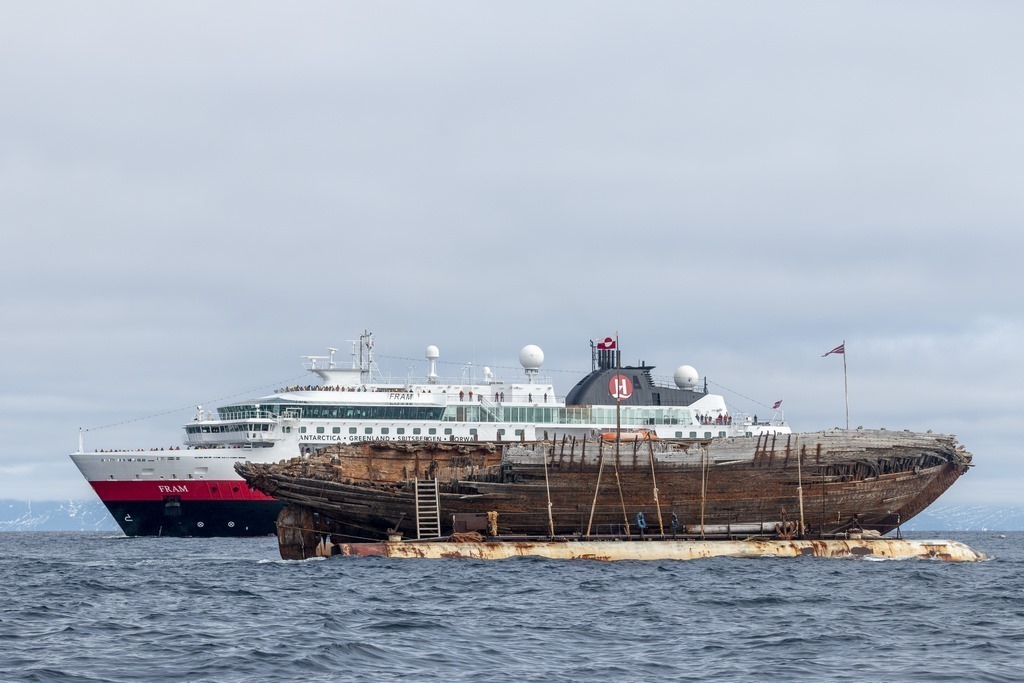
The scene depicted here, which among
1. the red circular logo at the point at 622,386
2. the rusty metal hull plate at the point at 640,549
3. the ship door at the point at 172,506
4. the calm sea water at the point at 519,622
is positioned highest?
the red circular logo at the point at 622,386

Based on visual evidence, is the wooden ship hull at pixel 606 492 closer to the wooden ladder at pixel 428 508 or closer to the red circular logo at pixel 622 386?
the wooden ladder at pixel 428 508

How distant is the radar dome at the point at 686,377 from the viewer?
92938mm

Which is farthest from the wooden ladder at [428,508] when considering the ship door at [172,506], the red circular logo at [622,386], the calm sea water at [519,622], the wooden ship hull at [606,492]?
the ship door at [172,506]

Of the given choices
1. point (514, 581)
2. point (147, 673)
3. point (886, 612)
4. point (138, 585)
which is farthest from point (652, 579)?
point (147, 673)

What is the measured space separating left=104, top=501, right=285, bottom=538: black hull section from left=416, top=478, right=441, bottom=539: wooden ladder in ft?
108

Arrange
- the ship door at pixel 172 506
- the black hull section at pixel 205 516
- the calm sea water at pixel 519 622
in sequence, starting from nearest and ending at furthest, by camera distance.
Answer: the calm sea water at pixel 519 622, the black hull section at pixel 205 516, the ship door at pixel 172 506

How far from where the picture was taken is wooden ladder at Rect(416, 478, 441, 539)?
154 ft

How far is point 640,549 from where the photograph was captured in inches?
1730

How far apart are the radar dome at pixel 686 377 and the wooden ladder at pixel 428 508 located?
158ft

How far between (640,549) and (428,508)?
822 cm

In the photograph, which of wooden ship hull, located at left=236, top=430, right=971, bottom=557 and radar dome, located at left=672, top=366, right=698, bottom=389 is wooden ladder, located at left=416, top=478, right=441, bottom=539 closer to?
wooden ship hull, located at left=236, top=430, right=971, bottom=557

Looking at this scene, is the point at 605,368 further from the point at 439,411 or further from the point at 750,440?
the point at 750,440

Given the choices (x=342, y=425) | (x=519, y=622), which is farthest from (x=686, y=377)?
(x=519, y=622)

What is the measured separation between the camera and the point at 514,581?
36.9 meters
